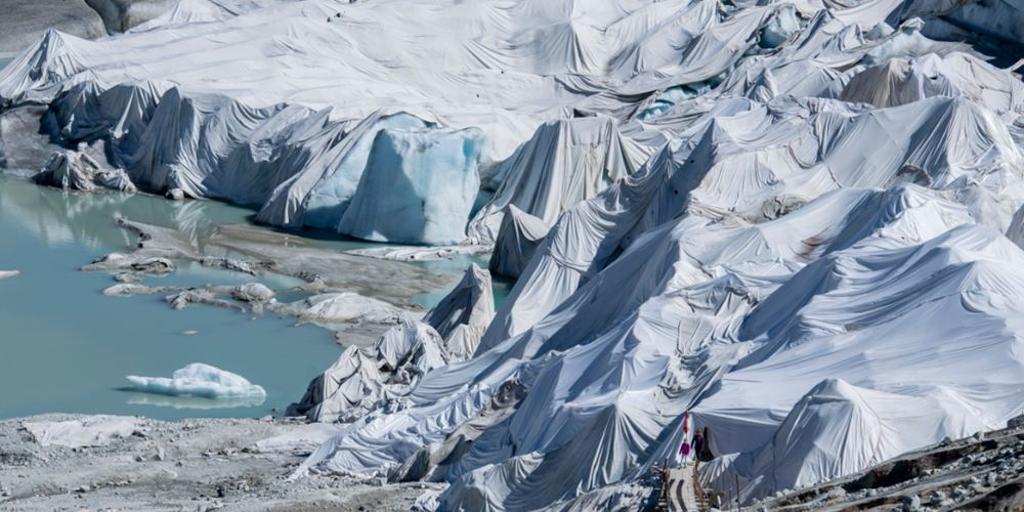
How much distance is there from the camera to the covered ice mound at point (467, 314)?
18.4m

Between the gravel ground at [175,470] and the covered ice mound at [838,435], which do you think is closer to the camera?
the covered ice mound at [838,435]

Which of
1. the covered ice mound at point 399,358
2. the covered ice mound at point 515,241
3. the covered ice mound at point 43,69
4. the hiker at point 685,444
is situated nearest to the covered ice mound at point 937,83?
the covered ice mound at point 515,241

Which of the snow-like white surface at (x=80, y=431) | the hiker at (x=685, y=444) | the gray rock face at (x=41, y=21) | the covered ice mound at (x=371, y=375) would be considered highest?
the gray rock face at (x=41, y=21)

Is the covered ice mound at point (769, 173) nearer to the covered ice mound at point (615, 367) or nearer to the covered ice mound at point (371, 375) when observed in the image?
the covered ice mound at point (371, 375)

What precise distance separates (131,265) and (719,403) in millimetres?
13368

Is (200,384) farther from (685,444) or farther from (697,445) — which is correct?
(685,444)

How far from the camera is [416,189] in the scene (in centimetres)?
2591

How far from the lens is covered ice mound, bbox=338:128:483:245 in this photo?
84.8ft

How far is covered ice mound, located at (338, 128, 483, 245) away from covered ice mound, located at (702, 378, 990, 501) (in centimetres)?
1519

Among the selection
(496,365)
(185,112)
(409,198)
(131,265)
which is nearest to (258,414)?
(496,365)

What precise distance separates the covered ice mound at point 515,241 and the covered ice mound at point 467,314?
13.2ft

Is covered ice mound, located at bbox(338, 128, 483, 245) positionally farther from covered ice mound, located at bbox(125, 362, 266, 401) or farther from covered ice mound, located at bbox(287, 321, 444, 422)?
covered ice mound, located at bbox(287, 321, 444, 422)

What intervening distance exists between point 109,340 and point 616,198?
5.99m

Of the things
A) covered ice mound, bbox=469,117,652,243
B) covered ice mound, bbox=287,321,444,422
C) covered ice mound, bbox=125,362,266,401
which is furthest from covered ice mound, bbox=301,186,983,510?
covered ice mound, bbox=469,117,652,243
